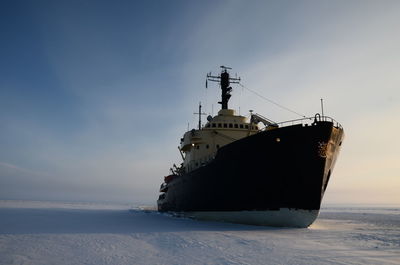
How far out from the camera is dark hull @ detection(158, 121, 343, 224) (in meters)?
15.3

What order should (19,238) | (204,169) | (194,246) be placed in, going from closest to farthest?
(194,246) → (19,238) → (204,169)

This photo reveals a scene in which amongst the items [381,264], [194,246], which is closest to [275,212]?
[194,246]

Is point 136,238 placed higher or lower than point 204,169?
lower

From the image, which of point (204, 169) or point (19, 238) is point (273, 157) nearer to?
point (204, 169)

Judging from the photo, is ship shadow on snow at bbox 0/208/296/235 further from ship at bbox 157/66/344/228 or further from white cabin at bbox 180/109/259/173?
white cabin at bbox 180/109/259/173

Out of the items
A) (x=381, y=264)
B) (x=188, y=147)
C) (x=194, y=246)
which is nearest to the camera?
(x=381, y=264)

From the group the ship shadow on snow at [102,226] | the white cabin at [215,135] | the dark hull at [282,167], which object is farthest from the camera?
the white cabin at [215,135]

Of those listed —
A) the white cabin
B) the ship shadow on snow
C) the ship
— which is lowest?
the ship shadow on snow

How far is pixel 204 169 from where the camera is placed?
778 inches

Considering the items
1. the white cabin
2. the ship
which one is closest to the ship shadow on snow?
the ship

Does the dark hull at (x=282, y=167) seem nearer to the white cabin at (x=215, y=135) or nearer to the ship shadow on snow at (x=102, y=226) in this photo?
the ship shadow on snow at (x=102, y=226)

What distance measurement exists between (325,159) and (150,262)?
11.8 m

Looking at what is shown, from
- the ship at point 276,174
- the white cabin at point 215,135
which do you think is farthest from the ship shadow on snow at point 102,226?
the white cabin at point 215,135

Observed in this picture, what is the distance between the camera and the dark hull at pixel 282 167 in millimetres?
15305
